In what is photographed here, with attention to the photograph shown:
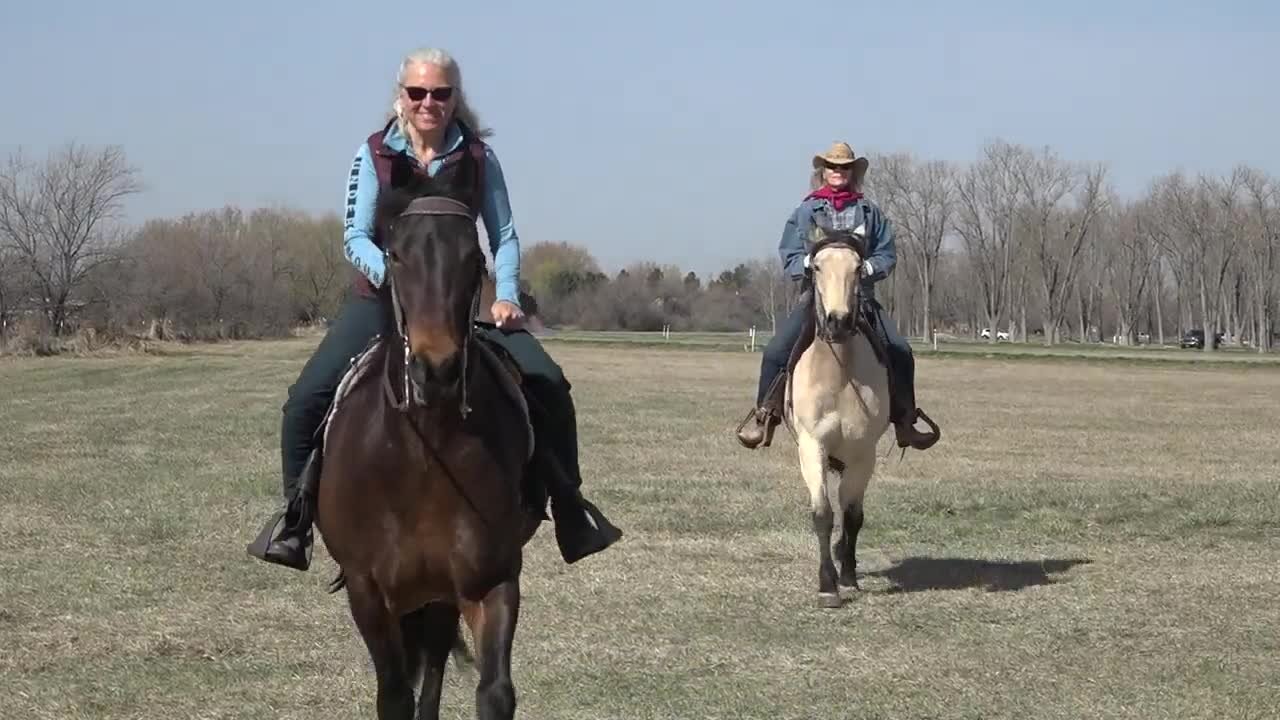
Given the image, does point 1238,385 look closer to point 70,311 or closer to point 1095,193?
point 70,311

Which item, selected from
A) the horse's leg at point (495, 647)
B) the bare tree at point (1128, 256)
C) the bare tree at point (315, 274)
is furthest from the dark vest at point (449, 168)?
the bare tree at point (1128, 256)

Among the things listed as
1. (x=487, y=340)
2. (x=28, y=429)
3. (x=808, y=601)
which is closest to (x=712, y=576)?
(x=808, y=601)

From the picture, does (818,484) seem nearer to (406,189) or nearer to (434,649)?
(434,649)

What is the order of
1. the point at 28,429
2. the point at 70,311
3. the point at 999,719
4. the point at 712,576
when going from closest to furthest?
the point at 999,719 → the point at 712,576 → the point at 28,429 → the point at 70,311

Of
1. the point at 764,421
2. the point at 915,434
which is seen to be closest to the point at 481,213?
the point at 764,421

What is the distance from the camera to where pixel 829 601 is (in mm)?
9625

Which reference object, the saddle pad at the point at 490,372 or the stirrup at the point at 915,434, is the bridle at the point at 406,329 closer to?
the saddle pad at the point at 490,372

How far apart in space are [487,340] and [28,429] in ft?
63.9

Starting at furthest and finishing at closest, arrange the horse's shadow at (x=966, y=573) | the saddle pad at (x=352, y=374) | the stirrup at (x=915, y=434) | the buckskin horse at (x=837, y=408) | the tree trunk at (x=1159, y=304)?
the tree trunk at (x=1159, y=304) → the stirrup at (x=915, y=434) → the horse's shadow at (x=966, y=573) → the buckskin horse at (x=837, y=408) → the saddle pad at (x=352, y=374)

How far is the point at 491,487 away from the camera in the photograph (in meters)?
5.09

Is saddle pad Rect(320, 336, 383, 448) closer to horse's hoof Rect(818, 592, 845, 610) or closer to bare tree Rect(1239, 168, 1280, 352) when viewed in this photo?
horse's hoof Rect(818, 592, 845, 610)

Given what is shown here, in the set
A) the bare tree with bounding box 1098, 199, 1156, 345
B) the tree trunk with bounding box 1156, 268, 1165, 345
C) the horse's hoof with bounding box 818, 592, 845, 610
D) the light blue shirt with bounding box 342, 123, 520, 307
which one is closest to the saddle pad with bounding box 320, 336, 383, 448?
the light blue shirt with bounding box 342, 123, 520, 307

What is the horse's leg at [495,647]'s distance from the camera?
5.07 m

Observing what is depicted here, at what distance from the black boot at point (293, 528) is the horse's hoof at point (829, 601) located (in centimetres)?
447
